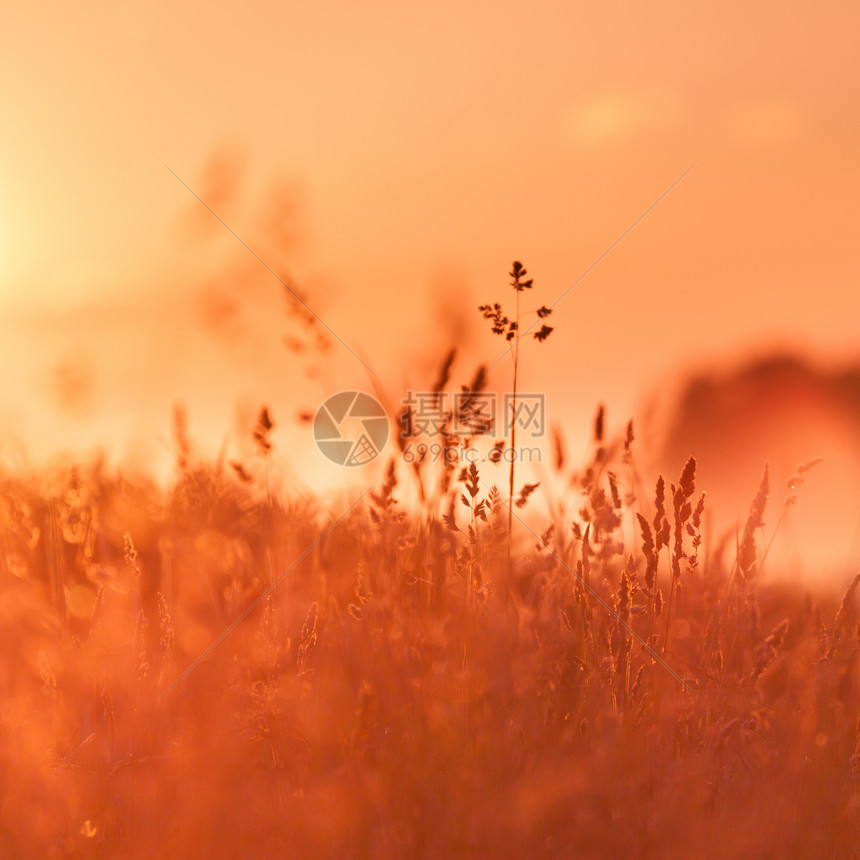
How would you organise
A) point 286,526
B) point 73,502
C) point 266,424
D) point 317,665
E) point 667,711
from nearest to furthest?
1. point 667,711
2. point 317,665
3. point 73,502
4. point 266,424
5. point 286,526

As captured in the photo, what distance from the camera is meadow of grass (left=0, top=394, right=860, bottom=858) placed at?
1373 mm

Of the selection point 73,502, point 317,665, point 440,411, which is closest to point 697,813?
point 317,665

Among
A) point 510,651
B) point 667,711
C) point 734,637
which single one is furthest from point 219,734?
point 734,637

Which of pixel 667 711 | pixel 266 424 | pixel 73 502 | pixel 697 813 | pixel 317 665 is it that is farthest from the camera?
pixel 266 424

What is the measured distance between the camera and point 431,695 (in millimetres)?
1553

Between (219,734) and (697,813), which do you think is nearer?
(697,813)

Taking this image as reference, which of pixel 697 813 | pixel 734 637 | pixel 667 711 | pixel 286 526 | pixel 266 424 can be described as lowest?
pixel 697 813

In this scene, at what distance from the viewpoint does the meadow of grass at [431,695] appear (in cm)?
137

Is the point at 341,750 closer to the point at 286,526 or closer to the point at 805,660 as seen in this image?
the point at 286,526

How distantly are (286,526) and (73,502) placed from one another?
56 cm

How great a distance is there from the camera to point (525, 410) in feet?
6.95

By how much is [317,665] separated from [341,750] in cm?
29

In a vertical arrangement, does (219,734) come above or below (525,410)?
below

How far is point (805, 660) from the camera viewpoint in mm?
1621
